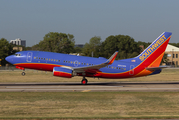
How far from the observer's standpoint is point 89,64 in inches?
1422

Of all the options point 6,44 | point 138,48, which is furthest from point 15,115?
point 138,48

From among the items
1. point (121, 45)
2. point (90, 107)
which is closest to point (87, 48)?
point (121, 45)

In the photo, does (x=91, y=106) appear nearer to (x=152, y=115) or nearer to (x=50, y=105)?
(x=50, y=105)

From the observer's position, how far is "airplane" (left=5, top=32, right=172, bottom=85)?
35219 mm

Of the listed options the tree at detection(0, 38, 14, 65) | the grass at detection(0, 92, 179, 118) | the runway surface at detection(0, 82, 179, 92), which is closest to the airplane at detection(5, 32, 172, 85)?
the runway surface at detection(0, 82, 179, 92)

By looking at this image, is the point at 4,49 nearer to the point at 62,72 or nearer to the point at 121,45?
the point at 121,45

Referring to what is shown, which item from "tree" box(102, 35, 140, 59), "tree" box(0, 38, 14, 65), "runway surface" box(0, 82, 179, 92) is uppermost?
"tree" box(102, 35, 140, 59)

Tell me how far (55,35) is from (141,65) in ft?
349

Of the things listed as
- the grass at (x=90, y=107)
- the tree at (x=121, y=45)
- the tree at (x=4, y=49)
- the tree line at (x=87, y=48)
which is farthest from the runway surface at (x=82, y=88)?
the tree at (x=121, y=45)

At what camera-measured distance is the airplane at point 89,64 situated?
35219mm

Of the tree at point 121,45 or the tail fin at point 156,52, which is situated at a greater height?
the tree at point 121,45

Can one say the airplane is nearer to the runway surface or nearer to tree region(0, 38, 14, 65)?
the runway surface

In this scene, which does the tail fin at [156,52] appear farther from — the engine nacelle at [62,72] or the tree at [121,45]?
the tree at [121,45]

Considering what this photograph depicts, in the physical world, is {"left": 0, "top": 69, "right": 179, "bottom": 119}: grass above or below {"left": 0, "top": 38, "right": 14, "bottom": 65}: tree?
below
